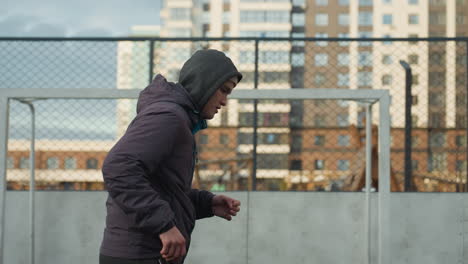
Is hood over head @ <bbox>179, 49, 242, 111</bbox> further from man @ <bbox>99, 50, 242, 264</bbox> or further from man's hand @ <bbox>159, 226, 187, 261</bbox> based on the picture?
man's hand @ <bbox>159, 226, 187, 261</bbox>

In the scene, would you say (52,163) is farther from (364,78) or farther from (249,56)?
(364,78)

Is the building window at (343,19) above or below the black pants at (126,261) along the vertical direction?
above

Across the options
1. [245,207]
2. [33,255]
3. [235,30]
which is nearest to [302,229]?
[245,207]

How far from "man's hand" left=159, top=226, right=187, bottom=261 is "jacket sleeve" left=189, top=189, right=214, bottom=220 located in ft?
1.63

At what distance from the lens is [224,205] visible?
90.2 inches

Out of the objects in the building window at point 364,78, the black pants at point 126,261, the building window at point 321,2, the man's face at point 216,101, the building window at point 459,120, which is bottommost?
the black pants at point 126,261

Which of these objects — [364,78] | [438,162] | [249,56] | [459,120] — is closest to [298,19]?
[364,78]

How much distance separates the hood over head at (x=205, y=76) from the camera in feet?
6.17

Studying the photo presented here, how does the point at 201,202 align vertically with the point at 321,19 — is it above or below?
below

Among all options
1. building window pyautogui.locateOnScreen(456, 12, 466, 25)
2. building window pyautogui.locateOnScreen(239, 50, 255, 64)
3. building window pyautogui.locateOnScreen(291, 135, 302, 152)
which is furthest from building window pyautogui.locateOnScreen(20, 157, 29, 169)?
building window pyautogui.locateOnScreen(456, 12, 466, 25)

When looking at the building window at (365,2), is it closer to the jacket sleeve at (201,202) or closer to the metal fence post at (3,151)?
the metal fence post at (3,151)

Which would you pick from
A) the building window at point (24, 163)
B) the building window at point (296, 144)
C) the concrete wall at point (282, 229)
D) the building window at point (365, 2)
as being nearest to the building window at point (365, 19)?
the building window at point (365, 2)

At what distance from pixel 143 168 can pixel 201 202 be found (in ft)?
1.82

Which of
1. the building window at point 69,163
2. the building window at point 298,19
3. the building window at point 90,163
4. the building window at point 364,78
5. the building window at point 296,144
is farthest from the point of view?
the building window at point 298,19
